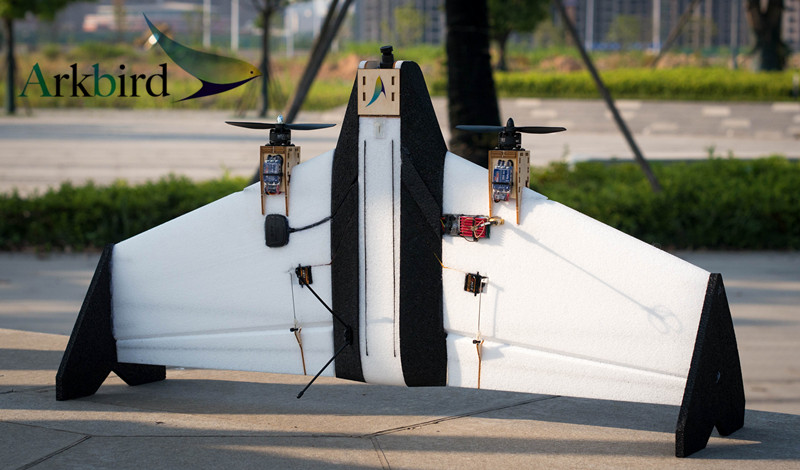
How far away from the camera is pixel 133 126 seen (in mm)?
25969

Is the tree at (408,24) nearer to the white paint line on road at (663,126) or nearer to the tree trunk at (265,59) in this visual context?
the tree trunk at (265,59)

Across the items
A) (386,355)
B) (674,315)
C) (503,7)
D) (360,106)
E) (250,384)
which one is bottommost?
(250,384)

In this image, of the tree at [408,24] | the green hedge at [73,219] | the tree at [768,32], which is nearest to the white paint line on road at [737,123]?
the tree at [768,32]

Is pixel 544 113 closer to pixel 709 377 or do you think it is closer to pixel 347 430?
pixel 347 430

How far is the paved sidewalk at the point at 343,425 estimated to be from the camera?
425cm

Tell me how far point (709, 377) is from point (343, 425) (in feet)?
5.77

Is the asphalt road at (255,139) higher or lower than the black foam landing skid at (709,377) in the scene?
higher

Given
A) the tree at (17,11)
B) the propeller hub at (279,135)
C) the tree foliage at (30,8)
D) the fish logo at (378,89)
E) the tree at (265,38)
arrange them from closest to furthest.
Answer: the fish logo at (378,89)
the propeller hub at (279,135)
the tree foliage at (30,8)
the tree at (17,11)
the tree at (265,38)

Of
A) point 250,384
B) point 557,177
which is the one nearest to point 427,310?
point 250,384

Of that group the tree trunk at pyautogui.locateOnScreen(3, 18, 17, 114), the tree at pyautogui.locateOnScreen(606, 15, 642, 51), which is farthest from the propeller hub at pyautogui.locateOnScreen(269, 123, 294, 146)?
the tree at pyautogui.locateOnScreen(606, 15, 642, 51)

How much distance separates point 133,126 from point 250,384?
854 inches

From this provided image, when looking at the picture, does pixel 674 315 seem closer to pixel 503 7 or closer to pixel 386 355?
pixel 386 355

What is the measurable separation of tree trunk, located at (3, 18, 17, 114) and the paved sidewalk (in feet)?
76.9

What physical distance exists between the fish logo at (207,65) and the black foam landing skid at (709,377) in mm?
3356
